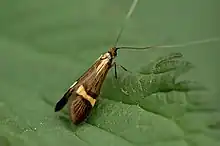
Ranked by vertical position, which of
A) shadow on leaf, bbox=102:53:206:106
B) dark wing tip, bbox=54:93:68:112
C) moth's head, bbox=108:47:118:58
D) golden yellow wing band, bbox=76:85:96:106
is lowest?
dark wing tip, bbox=54:93:68:112

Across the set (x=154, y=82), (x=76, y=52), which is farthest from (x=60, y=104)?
(x=154, y=82)

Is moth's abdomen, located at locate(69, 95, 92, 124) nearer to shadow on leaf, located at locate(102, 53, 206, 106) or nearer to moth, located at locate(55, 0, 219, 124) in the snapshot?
moth, located at locate(55, 0, 219, 124)

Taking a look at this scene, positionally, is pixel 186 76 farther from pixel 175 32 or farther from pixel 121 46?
pixel 121 46

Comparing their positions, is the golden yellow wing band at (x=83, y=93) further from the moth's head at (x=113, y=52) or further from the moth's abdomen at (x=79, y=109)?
the moth's head at (x=113, y=52)

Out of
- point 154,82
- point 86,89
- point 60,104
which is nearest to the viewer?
point 154,82

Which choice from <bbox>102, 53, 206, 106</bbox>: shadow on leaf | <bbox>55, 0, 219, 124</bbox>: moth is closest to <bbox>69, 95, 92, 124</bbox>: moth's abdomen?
<bbox>55, 0, 219, 124</bbox>: moth

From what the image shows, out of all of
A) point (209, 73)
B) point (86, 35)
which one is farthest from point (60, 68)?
point (209, 73)

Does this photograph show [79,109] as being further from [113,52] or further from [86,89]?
[113,52]
